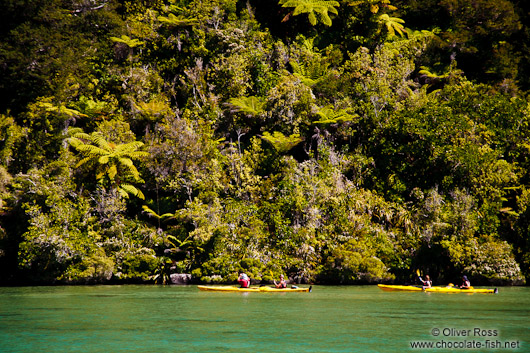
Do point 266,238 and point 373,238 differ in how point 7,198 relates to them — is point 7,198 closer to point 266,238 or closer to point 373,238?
point 266,238

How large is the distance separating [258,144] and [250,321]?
19.8m

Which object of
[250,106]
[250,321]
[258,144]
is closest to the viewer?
[250,321]

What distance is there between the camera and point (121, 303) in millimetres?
25000

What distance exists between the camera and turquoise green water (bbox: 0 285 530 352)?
1661 cm

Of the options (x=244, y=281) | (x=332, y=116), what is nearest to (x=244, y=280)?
(x=244, y=281)

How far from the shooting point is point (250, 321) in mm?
20531

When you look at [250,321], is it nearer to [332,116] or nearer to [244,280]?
[244,280]

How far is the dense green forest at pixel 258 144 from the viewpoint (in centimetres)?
3444

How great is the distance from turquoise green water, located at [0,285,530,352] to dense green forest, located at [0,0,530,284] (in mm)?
4877

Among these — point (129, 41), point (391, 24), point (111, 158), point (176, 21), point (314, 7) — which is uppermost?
point (314, 7)

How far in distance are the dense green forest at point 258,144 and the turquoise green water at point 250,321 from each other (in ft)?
16.0

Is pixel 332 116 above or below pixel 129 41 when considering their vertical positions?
below

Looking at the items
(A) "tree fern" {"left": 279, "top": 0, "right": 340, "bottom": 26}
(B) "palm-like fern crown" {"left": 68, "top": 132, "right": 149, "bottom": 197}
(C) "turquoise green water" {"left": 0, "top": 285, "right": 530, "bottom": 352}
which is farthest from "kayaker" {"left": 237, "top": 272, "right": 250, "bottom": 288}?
(A) "tree fern" {"left": 279, "top": 0, "right": 340, "bottom": 26}

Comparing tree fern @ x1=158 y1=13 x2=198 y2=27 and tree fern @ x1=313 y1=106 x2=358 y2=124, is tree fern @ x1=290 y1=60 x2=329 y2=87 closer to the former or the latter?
tree fern @ x1=313 y1=106 x2=358 y2=124
